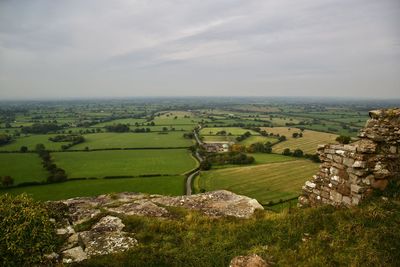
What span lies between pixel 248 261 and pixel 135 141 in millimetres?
83550

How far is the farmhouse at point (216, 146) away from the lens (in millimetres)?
74556

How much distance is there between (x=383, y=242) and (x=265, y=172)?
45.1 meters

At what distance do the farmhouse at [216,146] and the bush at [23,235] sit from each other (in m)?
67.0

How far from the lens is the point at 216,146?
79.0 metres

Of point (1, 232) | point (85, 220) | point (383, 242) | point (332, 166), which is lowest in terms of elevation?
point (85, 220)

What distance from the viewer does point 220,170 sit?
182 ft

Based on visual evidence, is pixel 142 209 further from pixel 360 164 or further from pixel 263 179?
pixel 263 179

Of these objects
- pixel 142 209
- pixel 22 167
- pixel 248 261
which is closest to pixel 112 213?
pixel 142 209

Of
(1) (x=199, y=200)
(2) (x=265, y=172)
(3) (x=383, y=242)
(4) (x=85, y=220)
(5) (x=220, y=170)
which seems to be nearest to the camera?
(3) (x=383, y=242)

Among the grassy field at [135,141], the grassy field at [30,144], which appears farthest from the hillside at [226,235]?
the grassy field at [30,144]

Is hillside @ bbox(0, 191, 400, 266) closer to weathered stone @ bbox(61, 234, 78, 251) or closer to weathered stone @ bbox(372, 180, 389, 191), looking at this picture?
weathered stone @ bbox(61, 234, 78, 251)

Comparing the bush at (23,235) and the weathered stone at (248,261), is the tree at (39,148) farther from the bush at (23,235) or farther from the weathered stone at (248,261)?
the weathered stone at (248,261)

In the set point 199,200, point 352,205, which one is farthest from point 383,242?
point 199,200

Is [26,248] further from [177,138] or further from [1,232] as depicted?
[177,138]
